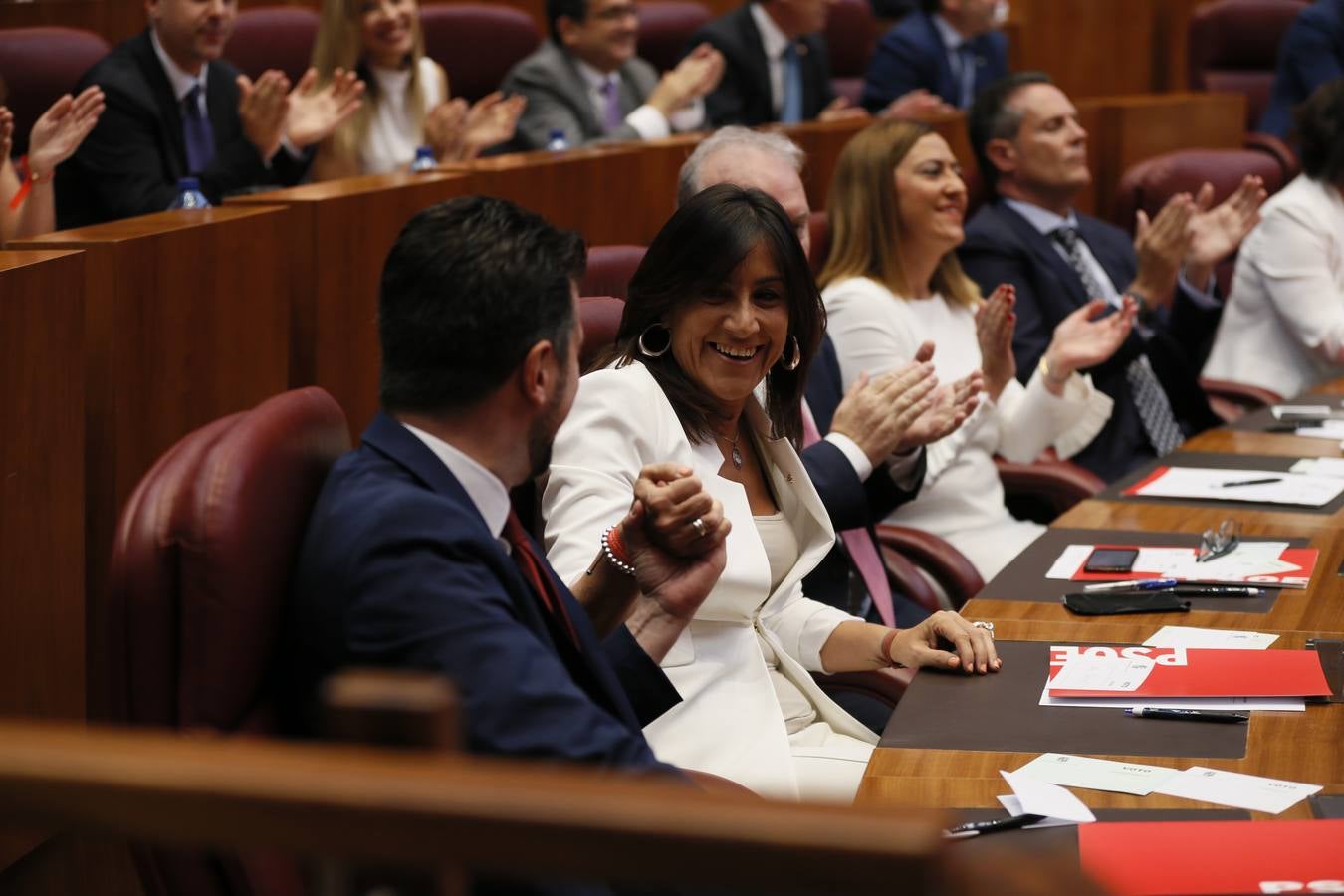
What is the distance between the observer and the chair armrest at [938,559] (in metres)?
2.72

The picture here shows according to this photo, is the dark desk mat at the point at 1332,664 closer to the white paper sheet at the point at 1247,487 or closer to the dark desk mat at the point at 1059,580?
the dark desk mat at the point at 1059,580

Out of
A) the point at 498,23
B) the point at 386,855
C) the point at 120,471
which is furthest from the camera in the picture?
the point at 498,23

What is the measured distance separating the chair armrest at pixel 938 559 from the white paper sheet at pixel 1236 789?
1208 millimetres

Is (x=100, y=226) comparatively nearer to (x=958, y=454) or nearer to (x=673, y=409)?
(x=673, y=409)

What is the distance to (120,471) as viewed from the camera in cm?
200

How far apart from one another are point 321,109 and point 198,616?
2636 mm

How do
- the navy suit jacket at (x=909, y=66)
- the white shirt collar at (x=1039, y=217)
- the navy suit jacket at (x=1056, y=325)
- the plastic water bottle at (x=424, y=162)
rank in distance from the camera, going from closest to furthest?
1. the plastic water bottle at (x=424, y=162)
2. the navy suit jacket at (x=1056, y=325)
3. the white shirt collar at (x=1039, y=217)
4. the navy suit jacket at (x=909, y=66)

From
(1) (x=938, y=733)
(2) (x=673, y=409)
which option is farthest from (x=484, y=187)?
(1) (x=938, y=733)

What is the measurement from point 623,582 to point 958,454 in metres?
1.51

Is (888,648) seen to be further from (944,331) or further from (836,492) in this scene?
(944,331)

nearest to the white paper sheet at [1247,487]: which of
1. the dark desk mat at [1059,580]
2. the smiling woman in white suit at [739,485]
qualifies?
the dark desk mat at [1059,580]

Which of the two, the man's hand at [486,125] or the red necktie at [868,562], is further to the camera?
the man's hand at [486,125]

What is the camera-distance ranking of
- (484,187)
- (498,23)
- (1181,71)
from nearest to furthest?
(484,187), (498,23), (1181,71)

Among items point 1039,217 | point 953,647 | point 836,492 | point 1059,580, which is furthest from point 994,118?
point 953,647
